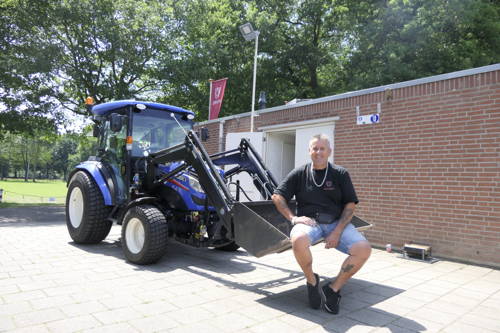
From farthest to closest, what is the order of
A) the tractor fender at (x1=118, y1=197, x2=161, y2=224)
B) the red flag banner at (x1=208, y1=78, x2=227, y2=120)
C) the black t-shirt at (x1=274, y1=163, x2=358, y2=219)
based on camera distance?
the red flag banner at (x1=208, y1=78, x2=227, y2=120), the tractor fender at (x1=118, y1=197, x2=161, y2=224), the black t-shirt at (x1=274, y1=163, x2=358, y2=219)

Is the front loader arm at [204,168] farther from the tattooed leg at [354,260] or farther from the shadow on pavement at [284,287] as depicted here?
the tattooed leg at [354,260]

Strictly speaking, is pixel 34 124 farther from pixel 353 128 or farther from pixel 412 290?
pixel 412 290

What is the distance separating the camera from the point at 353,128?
7035 millimetres

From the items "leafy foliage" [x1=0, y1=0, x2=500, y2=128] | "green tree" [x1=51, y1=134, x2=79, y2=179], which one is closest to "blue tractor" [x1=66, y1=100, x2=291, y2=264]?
"leafy foliage" [x1=0, y1=0, x2=500, y2=128]

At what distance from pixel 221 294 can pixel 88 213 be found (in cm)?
291

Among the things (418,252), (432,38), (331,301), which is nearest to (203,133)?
(331,301)

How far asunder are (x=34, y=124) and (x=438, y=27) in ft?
51.9

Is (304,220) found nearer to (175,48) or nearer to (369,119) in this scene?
(369,119)

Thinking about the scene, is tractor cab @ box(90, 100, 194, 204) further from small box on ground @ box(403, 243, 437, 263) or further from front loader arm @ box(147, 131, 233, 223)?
small box on ground @ box(403, 243, 437, 263)

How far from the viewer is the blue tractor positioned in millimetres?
4406

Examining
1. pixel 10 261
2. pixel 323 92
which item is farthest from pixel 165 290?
pixel 323 92

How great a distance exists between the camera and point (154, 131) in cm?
575

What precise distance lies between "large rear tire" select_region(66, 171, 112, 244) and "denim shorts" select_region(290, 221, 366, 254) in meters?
3.48

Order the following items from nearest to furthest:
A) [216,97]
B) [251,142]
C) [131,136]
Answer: [131,136] < [251,142] < [216,97]
